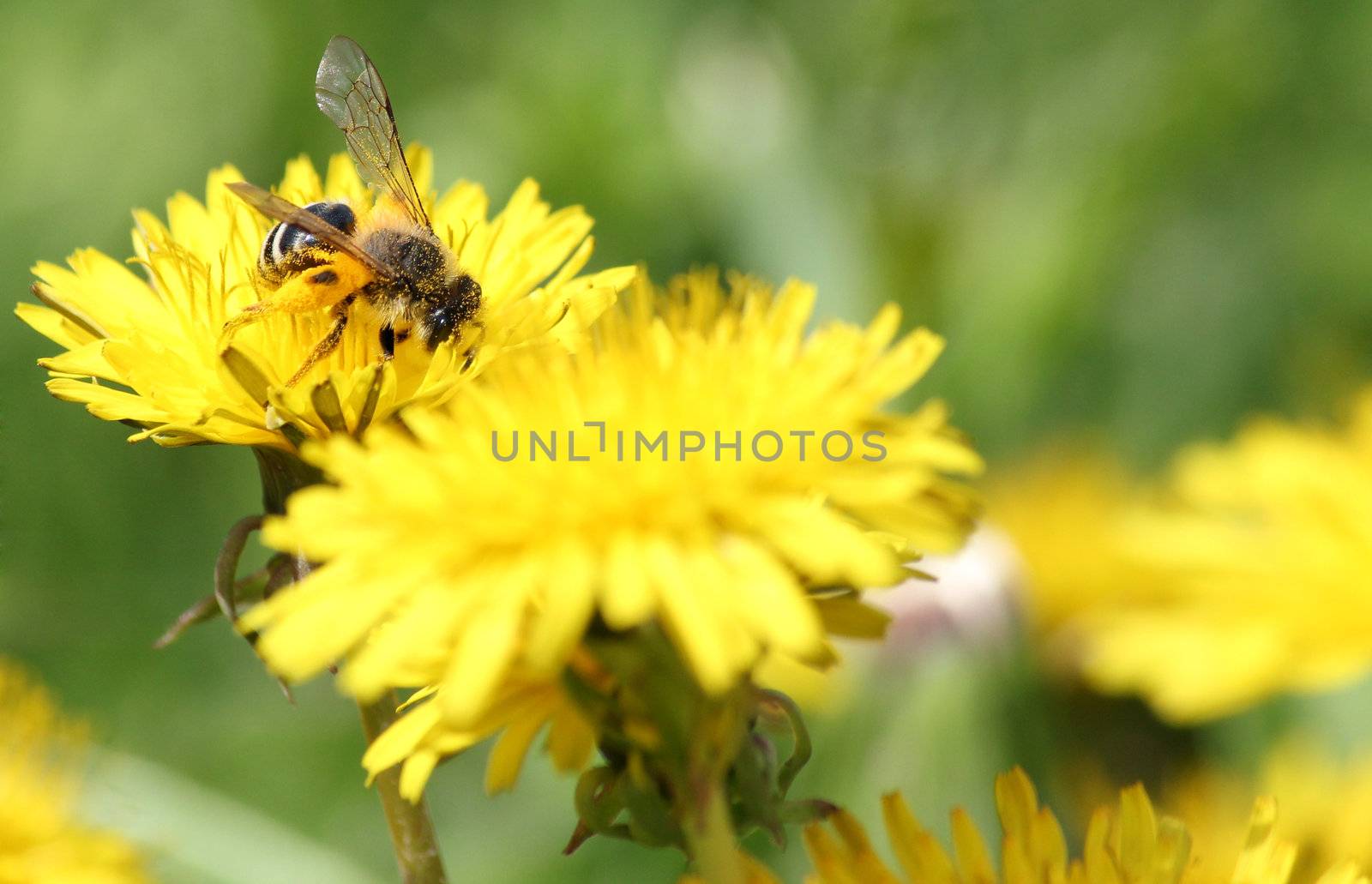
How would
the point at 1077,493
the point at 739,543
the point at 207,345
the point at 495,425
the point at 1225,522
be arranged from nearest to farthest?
1. the point at 739,543
2. the point at 495,425
3. the point at 207,345
4. the point at 1225,522
5. the point at 1077,493

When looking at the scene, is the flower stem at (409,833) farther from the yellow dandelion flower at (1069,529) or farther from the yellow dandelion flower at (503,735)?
the yellow dandelion flower at (1069,529)

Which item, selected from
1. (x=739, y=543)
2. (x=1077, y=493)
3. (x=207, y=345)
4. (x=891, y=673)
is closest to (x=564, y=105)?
(x=1077, y=493)


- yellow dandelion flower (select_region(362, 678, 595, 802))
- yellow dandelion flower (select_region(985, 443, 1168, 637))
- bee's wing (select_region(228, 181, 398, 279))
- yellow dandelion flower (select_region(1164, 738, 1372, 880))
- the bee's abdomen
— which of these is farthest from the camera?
yellow dandelion flower (select_region(985, 443, 1168, 637))

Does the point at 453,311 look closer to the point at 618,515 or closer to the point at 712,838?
the point at 618,515

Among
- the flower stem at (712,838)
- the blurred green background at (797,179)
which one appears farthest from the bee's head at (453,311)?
the blurred green background at (797,179)

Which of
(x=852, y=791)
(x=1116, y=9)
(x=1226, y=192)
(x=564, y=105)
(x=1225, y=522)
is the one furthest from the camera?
(x=1116, y=9)

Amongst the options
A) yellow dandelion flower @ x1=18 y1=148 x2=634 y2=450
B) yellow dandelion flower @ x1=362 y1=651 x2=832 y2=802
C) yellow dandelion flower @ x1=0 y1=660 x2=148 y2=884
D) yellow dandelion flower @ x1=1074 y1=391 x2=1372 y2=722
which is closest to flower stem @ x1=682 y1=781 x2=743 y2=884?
yellow dandelion flower @ x1=362 y1=651 x2=832 y2=802

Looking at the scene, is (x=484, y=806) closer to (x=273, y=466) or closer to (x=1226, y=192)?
(x=273, y=466)

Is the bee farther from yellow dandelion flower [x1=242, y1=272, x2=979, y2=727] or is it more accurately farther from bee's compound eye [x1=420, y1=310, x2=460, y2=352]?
yellow dandelion flower [x1=242, y1=272, x2=979, y2=727]
